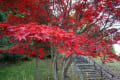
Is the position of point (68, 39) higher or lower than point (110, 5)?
lower

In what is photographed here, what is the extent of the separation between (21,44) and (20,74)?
2827 millimetres

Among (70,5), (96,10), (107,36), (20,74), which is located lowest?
→ (20,74)

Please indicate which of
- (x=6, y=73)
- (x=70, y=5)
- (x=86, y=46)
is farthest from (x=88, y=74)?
(x=6, y=73)

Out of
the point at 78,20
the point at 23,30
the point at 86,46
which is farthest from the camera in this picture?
the point at 78,20

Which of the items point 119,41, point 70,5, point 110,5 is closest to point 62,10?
point 70,5

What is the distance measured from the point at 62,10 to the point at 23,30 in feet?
8.85

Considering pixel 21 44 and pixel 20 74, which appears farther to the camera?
pixel 20 74

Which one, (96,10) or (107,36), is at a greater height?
(96,10)

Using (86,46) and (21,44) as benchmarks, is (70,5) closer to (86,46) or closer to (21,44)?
(86,46)

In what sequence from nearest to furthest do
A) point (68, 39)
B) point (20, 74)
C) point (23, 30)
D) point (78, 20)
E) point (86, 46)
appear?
1. point (23, 30)
2. point (68, 39)
3. point (86, 46)
4. point (78, 20)
5. point (20, 74)

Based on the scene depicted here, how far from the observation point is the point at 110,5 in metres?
3.29

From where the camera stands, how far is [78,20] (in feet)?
13.0

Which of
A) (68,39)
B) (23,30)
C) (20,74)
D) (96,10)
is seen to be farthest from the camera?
(20,74)

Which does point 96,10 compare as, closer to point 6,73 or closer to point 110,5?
point 110,5
